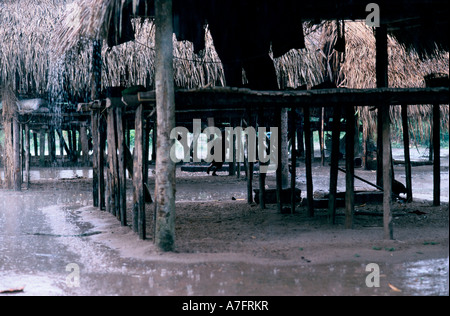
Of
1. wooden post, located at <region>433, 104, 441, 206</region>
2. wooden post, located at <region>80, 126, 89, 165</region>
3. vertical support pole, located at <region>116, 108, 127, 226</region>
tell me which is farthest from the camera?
wooden post, located at <region>80, 126, 89, 165</region>

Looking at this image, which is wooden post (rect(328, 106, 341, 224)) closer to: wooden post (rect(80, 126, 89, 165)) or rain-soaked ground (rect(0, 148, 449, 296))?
rain-soaked ground (rect(0, 148, 449, 296))

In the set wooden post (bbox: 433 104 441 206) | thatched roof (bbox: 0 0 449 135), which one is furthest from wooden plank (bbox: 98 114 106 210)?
wooden post (bbox: 433 104 441 206)

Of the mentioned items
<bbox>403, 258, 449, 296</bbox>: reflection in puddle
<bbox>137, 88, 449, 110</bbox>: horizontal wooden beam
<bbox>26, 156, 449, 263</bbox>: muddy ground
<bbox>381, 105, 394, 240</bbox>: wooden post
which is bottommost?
<bbox>403, 258, 449, 296</bbox>: reflection in puddle

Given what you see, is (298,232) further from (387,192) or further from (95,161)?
(95,161)

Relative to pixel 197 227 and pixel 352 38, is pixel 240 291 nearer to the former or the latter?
pixel 197 227

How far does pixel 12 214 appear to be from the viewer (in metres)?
8.20

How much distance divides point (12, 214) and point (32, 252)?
9.80 ft

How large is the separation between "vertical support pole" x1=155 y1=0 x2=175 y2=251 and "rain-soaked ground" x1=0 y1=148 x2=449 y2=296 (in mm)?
293

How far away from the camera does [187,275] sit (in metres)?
4.42

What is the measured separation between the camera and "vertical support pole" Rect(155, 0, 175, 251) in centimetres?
516

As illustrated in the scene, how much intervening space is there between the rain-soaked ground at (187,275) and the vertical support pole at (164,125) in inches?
11.5

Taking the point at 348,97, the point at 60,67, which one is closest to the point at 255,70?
the point at 348,97

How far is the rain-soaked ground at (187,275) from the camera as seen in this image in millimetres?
3967

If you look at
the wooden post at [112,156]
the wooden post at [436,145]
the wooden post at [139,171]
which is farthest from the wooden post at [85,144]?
the wooden post at [436,145]
